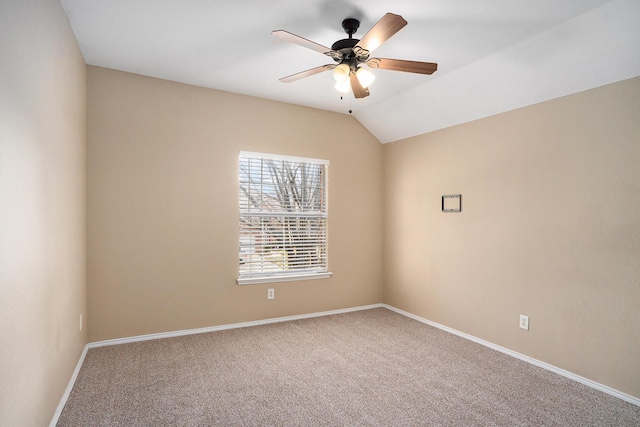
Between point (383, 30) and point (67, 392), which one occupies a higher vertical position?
point (383, 30)

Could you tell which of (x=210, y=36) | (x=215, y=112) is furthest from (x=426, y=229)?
(x=210, y=36)

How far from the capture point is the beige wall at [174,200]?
3.48m

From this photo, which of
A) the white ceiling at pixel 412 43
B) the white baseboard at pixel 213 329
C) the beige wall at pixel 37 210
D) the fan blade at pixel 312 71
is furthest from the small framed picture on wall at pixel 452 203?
the beige wall at pixel 37 210

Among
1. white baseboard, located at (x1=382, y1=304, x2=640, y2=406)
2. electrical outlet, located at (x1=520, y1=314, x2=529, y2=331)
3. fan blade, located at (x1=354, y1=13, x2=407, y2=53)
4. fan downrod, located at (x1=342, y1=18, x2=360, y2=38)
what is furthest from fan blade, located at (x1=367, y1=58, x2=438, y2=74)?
white baseboard, located at (x1=382, y1=304, x2=640, y2=406)

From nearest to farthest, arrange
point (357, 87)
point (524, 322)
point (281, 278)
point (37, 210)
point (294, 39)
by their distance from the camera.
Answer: point (37, 210) < point (294, 39) < point (357, 87) < point (524, 322) < point (281, 278)

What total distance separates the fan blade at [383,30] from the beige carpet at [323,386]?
2.35m

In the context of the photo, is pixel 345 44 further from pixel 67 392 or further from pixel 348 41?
pixel 67 392

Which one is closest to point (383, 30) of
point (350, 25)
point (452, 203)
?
point (350, 25)

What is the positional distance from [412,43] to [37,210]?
2.73 meters

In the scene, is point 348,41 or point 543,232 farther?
point 543,232

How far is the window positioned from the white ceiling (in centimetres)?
94

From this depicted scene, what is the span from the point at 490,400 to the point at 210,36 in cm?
331

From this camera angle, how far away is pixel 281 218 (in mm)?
4422

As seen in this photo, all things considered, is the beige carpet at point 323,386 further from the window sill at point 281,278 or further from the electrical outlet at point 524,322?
the window sill at point 281,278
